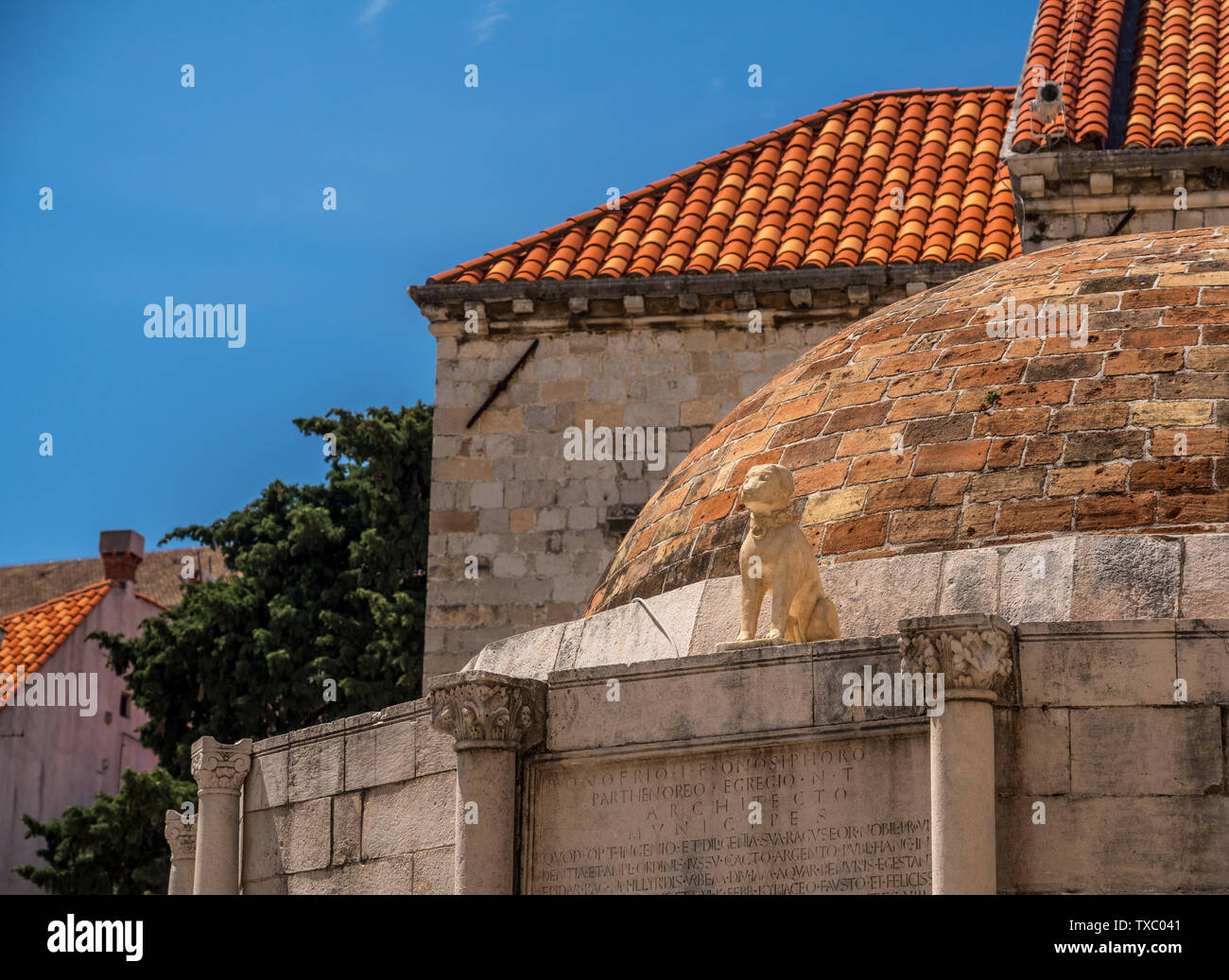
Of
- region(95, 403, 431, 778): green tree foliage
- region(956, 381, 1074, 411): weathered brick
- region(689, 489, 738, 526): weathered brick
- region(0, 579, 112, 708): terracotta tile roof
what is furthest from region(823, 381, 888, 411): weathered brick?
region(0, 579, 112, 708): terracotta tile roof

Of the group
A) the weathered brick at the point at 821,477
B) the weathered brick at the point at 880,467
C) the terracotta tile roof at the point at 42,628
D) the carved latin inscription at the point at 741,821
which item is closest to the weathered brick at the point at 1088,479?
the weathered brick at the point at 880,467

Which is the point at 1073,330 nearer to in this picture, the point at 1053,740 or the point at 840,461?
the point at 840,461

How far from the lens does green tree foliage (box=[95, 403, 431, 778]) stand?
30.8m

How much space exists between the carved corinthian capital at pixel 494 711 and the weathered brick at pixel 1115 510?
3520mm

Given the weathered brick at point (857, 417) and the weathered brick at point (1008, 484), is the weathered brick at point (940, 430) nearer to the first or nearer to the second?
the weathered brick at point (857, 417)

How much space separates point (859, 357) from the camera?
14.7 metres

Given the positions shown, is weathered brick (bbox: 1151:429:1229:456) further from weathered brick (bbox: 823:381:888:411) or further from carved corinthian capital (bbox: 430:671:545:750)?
carved corinthian capital (bbox: 430:671:545:750)

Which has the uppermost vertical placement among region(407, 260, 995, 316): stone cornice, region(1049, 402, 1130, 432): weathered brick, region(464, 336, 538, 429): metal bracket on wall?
region(407, 260, 995, 316): stone cornice

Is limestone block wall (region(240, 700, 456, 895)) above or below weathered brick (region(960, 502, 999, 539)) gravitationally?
below

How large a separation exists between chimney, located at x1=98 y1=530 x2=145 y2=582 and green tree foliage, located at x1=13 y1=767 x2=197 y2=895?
10.4 metres

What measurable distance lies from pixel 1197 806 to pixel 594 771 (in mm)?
3240

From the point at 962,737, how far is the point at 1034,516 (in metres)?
2.72
